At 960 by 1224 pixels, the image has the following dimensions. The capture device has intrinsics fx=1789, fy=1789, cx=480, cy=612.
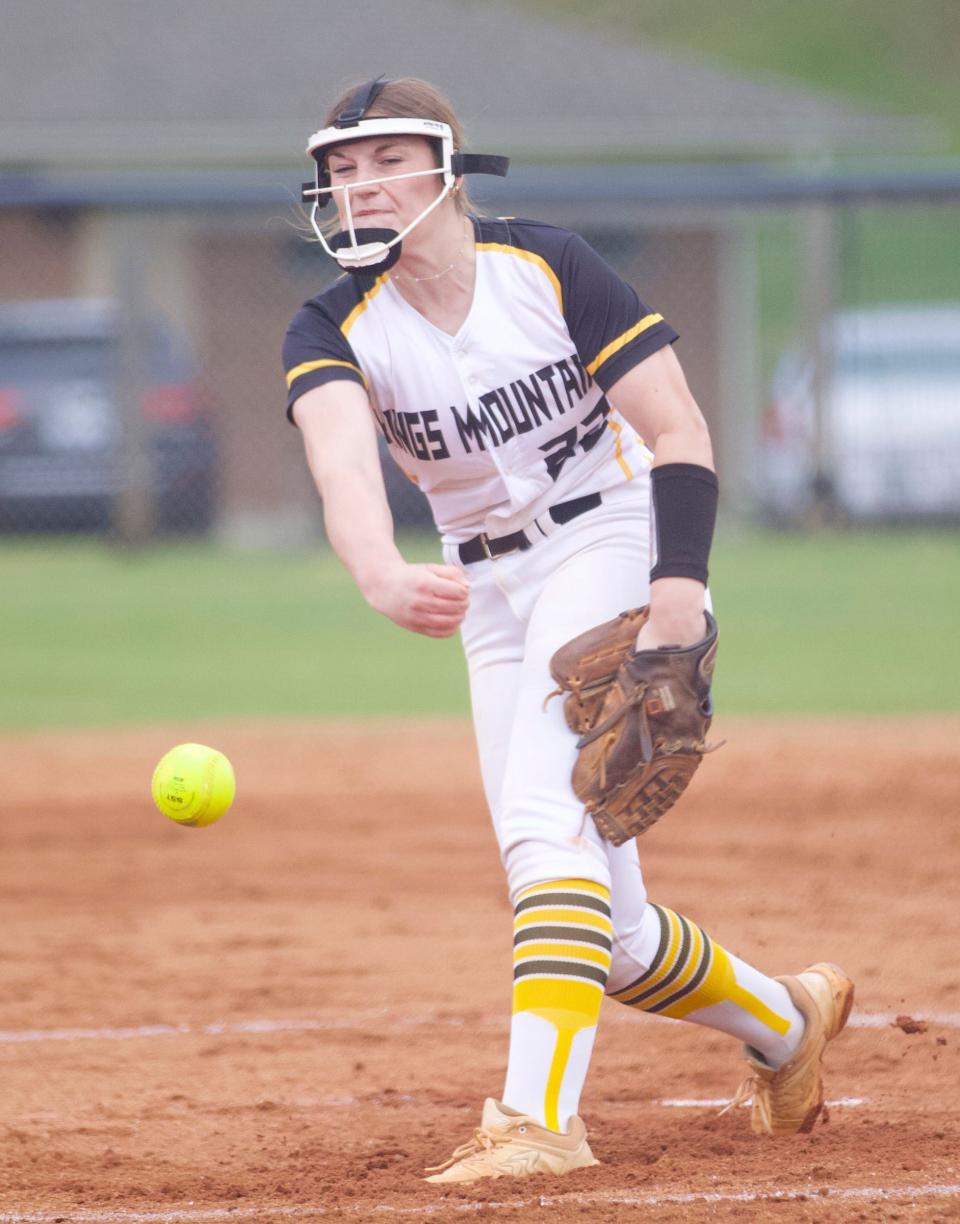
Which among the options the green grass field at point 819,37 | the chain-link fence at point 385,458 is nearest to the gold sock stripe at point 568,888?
the chain-link fence at point 385,458

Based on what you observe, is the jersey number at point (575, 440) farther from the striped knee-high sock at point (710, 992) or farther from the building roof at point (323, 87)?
the building roof at point (323, 87)

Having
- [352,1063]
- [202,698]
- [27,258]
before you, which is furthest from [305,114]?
[352,1063]

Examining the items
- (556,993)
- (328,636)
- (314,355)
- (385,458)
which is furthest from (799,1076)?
(385,458)

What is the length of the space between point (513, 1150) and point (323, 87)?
47.9 ft

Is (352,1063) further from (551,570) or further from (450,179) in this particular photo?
(450,179)

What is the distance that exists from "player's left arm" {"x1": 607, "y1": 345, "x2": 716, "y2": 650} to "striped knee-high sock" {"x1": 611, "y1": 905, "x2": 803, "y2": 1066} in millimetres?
534

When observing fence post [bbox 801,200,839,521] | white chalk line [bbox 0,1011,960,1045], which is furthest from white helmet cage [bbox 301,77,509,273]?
fence post [bbox 801,200,839,521]

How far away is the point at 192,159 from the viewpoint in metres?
15.1

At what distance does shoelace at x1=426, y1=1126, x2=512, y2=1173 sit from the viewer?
2.57 meters

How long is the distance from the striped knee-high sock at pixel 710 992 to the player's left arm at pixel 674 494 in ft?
1.75

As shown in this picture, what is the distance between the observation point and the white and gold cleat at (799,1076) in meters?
3.03

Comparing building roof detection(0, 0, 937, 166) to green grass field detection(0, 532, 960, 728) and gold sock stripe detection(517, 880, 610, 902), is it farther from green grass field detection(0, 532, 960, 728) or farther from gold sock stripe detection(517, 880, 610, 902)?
gold sock stripe detection(517, 880, 610, 902)

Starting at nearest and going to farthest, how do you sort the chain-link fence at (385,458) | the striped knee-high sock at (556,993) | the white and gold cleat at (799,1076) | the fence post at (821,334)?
the striped knee-high sock at (556,993), the white and gold cleat at (799,1076), the chain-link fence at (385,458), the fence post at (821,334)

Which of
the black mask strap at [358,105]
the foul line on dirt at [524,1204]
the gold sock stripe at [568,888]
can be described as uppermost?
the black mask strap at [358,105]
